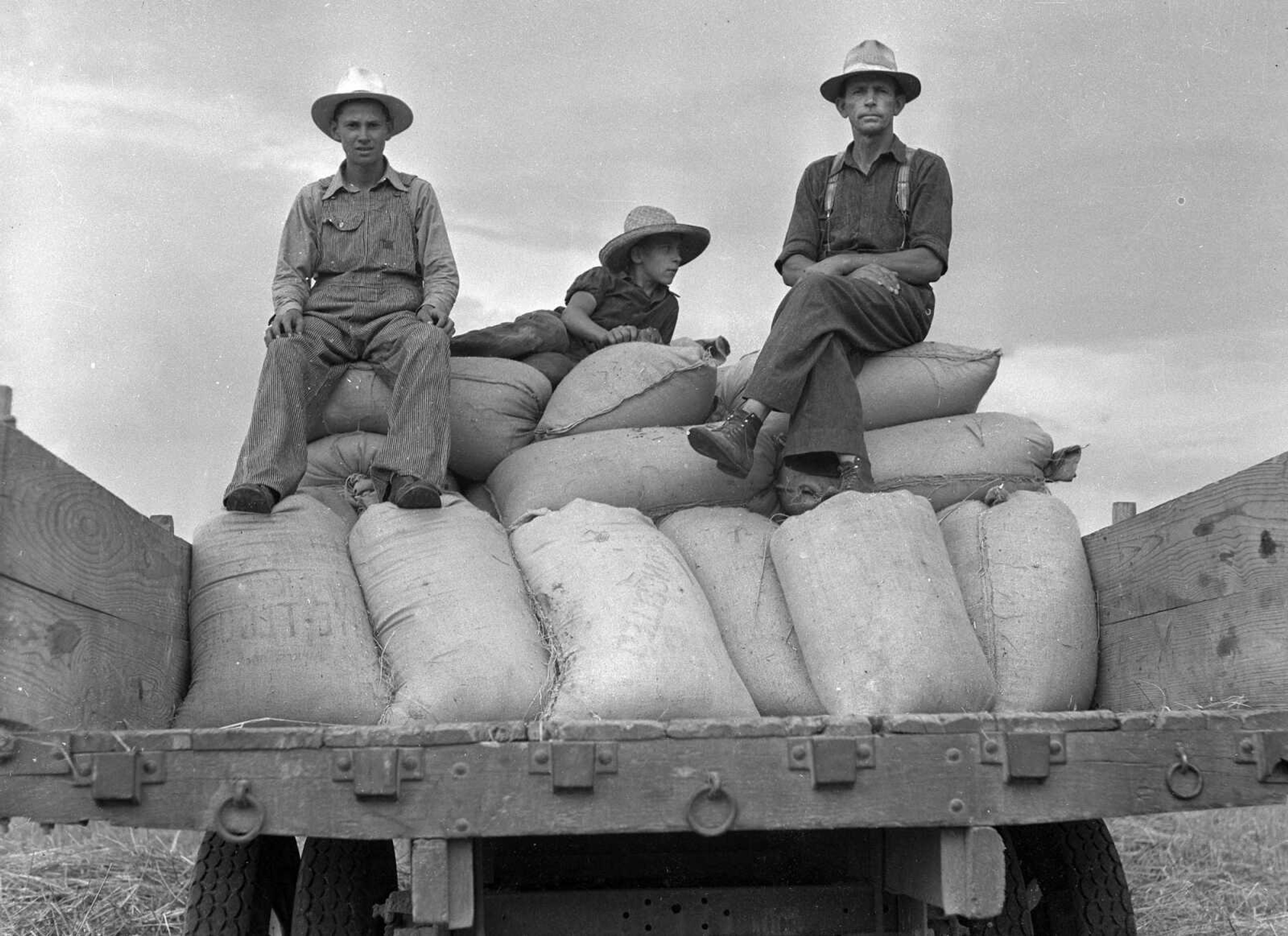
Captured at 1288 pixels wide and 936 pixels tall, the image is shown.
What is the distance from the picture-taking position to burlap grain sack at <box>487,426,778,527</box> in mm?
3736

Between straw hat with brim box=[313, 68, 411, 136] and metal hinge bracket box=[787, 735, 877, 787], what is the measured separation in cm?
269

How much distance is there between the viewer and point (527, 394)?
4.11 meters

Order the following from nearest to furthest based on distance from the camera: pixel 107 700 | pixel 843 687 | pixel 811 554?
pixel 107 700 → pixel 843 687 → pixel 811 554

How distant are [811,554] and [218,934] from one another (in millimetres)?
1488

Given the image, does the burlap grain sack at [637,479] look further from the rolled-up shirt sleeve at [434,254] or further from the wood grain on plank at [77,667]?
the wood grain on plank at [77,667]

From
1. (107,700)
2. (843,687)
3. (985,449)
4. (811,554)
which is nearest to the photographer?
(107,700)

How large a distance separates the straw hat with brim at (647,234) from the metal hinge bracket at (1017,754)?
9.32 feet

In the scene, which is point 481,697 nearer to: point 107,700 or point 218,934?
point 107,700

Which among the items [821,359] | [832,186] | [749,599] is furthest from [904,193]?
[749,599]

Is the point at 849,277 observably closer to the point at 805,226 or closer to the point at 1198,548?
the point at 805,226

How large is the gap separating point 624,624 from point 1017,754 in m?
0.82

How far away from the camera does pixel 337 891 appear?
9.94 ft

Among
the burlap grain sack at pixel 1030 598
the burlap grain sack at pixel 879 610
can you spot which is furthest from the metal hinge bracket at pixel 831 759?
the burlap grain sack at pixel 1030 598

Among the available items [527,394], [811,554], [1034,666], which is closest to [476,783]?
[811,554]
